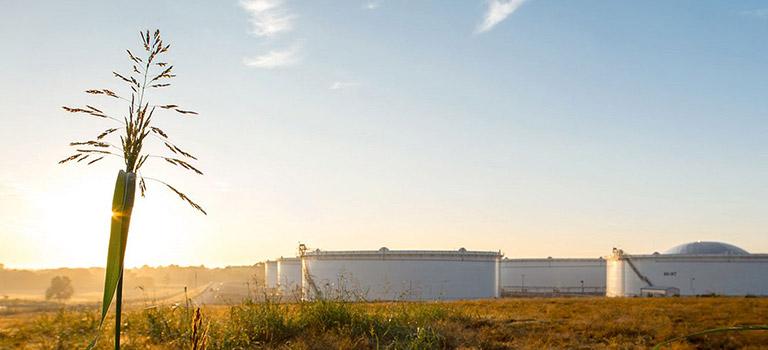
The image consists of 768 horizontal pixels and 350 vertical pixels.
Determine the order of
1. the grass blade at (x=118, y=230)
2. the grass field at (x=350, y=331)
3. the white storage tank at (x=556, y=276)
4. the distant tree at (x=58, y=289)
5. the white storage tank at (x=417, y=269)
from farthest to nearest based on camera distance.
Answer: the distant tree at (x=58, y=289) < the white storage tank at (x=556, y=276) < the white storage tank at (x=417, y=269) < the grass field at (x=350, y=331) < the grass blade at (x=118, y=230)

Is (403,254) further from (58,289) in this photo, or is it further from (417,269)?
(58,289)

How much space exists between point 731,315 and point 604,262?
6519 centimetres

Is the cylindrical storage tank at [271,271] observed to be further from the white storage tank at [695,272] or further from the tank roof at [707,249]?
the tank roof at [707,249]

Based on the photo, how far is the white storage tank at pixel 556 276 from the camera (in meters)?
78.1

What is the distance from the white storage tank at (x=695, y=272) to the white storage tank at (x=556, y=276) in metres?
14.4

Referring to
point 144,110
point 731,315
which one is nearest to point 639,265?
point 731,315

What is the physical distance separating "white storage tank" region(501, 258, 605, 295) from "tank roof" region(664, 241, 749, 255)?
15.9 meters

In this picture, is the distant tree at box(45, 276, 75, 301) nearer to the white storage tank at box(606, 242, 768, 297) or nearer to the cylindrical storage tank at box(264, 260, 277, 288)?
the cylindrical storage tank at box(264, 260, 277, 288)

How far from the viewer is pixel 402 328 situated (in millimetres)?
11117

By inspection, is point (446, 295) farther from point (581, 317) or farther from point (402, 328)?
point (402, 328)

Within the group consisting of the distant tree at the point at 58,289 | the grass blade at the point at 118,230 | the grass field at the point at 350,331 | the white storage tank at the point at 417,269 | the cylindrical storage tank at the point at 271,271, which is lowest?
the distant tree at the point at 58,289

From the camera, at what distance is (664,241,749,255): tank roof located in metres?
61.2

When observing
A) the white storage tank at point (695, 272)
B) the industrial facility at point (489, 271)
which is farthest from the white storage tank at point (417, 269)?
the white storage tank at point (695, 272)

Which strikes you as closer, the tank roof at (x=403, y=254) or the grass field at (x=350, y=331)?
the grass field at (x=350, y=331)
